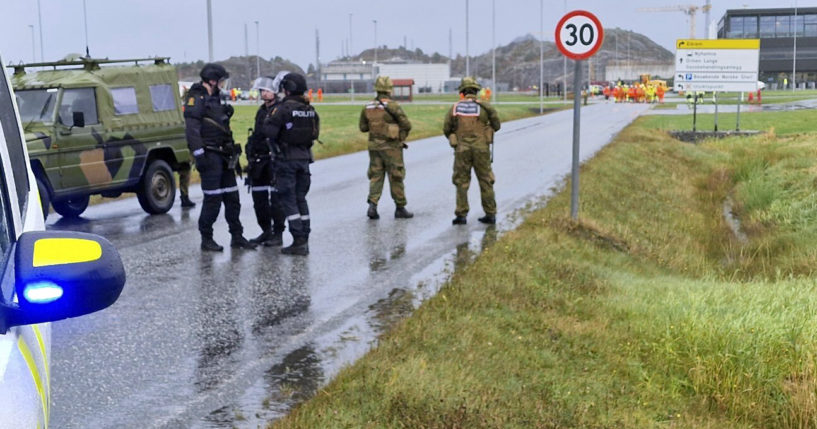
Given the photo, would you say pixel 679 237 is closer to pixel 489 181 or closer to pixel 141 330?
pixel 489 181

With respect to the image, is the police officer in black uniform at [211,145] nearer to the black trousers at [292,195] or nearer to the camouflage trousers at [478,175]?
the black trousers at [292,195]

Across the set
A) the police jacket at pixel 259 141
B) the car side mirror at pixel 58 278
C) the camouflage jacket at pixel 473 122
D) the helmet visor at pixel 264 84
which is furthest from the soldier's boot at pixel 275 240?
the car side mirror at pixel 58 278

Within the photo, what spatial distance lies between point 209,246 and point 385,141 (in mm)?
3230

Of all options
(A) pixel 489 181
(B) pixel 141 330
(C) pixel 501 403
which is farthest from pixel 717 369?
(A) pixel 489 181

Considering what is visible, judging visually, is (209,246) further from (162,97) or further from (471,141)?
(162,97)

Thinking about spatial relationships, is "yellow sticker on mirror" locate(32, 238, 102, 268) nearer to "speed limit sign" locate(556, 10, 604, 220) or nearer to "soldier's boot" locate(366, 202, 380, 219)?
"speed limit sign" locate(556, 10, 604, 220)

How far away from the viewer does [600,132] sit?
34250 mm

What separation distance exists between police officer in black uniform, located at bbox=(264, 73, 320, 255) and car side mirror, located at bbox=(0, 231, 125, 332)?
826 centimetres

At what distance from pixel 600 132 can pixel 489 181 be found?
22.3 metres

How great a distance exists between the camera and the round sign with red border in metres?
11.0

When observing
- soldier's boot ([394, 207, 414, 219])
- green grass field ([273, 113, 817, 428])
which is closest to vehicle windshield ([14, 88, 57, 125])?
soldier's boot ([394, 207, 414, 219])

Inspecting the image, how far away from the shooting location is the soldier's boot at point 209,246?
420 inches

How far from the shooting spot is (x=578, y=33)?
438 inches

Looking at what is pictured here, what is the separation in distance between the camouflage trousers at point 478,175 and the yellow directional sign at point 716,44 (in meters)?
19.5
